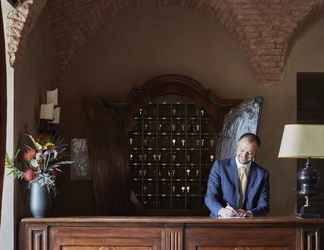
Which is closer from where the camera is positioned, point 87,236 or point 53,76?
point 87,236

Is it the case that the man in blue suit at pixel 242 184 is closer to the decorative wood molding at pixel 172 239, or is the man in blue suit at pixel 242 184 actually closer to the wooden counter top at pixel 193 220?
the wooden counter top at pixel 193 220

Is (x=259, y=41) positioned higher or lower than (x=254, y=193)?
higher

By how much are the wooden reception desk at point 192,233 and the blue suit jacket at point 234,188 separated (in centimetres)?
33

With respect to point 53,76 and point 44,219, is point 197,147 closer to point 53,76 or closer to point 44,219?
point 53,76

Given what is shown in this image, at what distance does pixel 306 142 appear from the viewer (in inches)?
218

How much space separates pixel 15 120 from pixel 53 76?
222cm

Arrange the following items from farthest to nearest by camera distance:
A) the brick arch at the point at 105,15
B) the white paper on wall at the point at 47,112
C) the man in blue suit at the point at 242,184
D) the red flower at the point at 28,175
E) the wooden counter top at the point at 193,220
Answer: the brick arch at the point at 105,15 → the white paper on wall at the point at 47,112 → the man in blue suit at the point at 242,184 → the red flower at the point at 28,175 → the wooden counter top at the point at 193,220

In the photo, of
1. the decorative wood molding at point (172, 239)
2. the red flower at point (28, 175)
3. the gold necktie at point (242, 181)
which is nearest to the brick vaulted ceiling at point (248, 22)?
the gold necktie at point (242, 181)

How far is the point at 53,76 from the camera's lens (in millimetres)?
7488

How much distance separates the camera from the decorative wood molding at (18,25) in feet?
17.7

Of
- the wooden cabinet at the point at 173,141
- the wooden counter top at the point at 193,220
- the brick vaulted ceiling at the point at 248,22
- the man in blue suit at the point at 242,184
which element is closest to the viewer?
the wooden counter top at the point at 193,220

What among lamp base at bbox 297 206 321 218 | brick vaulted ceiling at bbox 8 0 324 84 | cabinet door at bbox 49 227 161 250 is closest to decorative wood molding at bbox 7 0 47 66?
cabinet door at bbox 49 227 161 250

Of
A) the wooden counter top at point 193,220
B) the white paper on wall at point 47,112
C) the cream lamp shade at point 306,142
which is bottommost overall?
the wooden counter top at point 193,220

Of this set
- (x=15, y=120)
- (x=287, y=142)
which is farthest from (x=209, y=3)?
(x=15, y=120)
